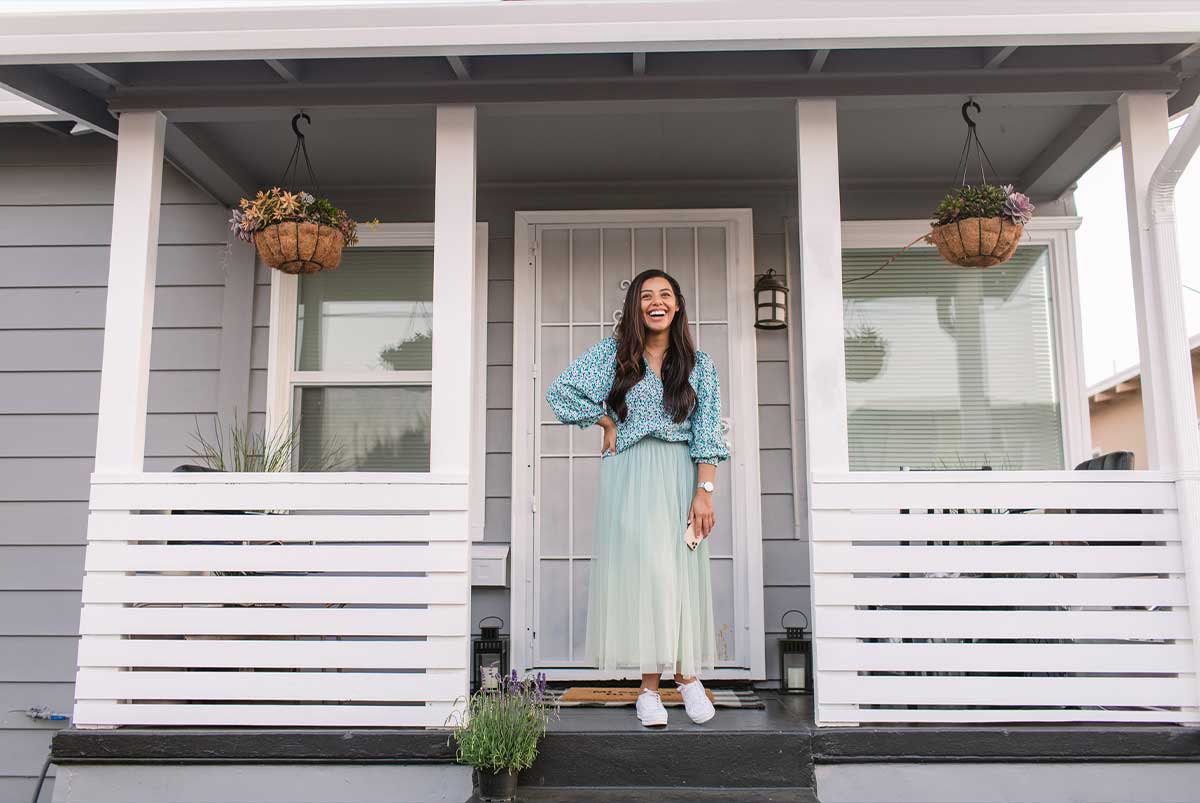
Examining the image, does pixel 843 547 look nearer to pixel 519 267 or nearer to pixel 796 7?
pixel 796 7

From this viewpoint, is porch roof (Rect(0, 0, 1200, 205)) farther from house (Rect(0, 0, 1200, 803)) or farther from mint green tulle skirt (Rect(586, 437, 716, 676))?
mint green tulle skirt (Rect(586, 437, 716, 676))

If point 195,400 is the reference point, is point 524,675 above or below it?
below

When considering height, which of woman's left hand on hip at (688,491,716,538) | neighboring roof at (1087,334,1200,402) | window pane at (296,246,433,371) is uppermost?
neighboring roof at (1087,334,1200,402)

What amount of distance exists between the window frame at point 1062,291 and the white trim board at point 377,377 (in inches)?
65.8

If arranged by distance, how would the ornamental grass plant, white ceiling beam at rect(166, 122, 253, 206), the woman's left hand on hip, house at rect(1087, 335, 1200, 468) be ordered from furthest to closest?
→ house at rect(1087, 335, 1200, 468) < white ceiling beam at rect(166, 122, 253, 206) < the woman's left hand on hip < the ornamental grass plant

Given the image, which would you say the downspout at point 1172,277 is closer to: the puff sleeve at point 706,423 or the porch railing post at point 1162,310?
the porch railing post at point 1162,310

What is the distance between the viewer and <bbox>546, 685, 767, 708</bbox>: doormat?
338 centimetres

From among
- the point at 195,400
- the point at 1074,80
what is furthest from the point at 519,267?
the point at 1074,80

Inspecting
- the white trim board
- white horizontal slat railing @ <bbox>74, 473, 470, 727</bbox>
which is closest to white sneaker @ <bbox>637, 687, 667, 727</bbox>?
white horizontal slat railing @ <bbox>74, 473, 470, 727</bbox>

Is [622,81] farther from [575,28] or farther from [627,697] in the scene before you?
[627,697]

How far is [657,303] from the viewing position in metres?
3.18

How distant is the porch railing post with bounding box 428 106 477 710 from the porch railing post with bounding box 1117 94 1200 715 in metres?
2.21

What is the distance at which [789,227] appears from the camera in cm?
438

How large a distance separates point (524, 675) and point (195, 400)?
6.28 feet
